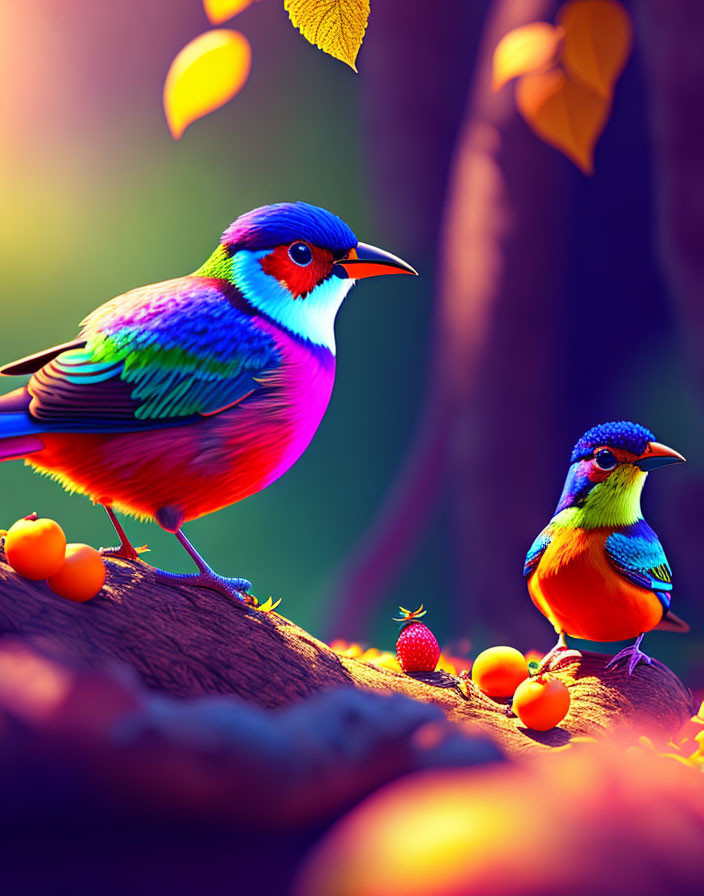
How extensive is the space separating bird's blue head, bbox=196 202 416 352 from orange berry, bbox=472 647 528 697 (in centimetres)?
61

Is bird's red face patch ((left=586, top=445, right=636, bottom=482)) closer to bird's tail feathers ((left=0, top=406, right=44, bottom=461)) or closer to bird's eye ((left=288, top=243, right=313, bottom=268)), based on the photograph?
bird's eye ((left=288, top=243, right=313, bottom=268))

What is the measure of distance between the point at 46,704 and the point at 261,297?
0.88 metres

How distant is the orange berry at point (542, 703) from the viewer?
1302mm

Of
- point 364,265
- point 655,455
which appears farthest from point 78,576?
point 655,455

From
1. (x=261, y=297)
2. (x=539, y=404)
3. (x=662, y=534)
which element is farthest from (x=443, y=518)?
(x=261, y=297)

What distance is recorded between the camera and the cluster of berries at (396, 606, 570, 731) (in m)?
1.31

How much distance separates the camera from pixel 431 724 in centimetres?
61

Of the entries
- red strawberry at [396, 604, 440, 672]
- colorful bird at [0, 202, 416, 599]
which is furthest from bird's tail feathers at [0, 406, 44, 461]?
red strawberry at [396, 604, 440, 672]

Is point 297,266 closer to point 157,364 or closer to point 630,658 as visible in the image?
point 157,364

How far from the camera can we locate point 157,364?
1175 mm

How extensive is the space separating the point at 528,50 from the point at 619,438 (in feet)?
3.94

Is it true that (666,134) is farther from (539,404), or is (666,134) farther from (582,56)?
(539,404)

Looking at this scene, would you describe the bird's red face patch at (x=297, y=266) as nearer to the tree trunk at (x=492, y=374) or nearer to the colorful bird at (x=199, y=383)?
the colorful bird at (x=199, y=383)

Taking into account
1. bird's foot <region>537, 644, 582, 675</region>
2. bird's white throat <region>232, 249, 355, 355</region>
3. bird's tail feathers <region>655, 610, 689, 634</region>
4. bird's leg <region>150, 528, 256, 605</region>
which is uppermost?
bird's white throat <region>232, 249, 355, 355</region>
